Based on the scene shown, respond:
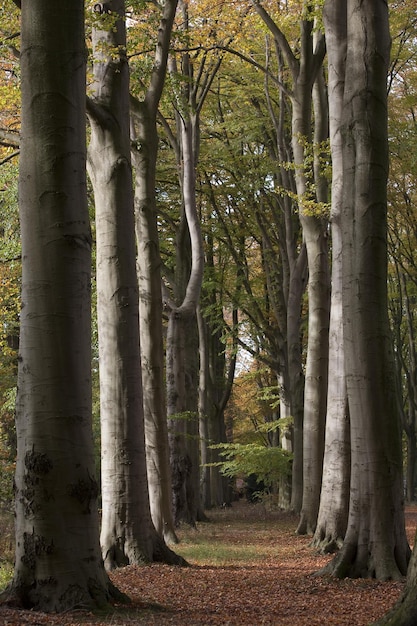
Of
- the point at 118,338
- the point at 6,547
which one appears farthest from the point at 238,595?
the point at 6,547

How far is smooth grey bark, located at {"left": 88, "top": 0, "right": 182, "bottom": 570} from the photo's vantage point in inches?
381

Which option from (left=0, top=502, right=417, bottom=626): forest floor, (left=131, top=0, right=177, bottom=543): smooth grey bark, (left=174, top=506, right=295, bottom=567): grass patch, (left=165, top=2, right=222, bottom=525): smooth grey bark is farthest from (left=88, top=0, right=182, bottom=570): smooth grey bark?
(left=165, top=2, right=222, bottom=525): smooth grey bark

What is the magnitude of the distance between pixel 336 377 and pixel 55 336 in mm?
6400

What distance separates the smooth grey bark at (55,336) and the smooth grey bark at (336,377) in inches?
235

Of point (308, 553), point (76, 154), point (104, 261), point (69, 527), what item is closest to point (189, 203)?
point (104, 261)

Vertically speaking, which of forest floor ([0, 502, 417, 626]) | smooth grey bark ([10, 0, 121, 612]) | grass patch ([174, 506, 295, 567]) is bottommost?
grass patch ([174, 506, 295, 567])

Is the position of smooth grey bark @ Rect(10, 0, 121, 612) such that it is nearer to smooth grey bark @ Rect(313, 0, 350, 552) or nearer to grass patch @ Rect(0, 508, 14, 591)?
grass patch @ Rect(0, 508, 14, 591)

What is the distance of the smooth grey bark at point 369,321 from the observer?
869 centimetres

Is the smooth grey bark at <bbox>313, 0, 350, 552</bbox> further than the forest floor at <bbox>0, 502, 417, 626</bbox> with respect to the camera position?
Yes

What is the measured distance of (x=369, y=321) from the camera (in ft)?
29.1

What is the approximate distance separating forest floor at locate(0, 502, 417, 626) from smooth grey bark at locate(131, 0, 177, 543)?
1612mm

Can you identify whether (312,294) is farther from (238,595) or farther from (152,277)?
(238,595)

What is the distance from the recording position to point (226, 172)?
80.3 ft

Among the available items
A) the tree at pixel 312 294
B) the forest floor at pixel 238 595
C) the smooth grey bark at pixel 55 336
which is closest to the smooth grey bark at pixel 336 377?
the forest floor at pixel 238 595
